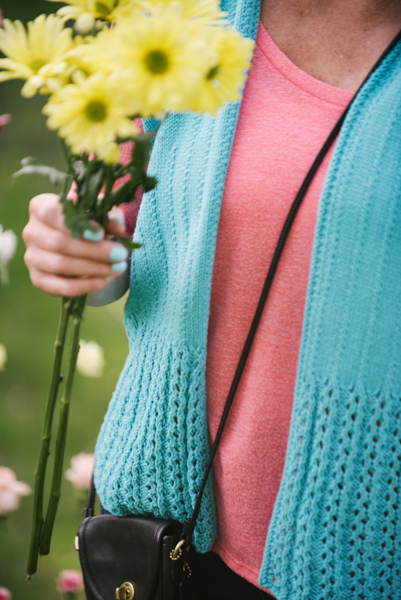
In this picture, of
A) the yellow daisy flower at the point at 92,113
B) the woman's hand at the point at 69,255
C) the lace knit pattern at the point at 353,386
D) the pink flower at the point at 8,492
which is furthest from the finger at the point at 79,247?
the pink flower at the point at 8,492

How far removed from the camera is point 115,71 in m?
0.33

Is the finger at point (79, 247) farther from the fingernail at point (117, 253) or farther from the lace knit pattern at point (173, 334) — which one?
the lace knit pattern at point (173, 334)

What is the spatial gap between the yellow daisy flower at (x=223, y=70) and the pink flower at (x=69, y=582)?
54.8 inches

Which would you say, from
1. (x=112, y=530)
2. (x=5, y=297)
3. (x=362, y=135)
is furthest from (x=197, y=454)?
(x=5, y=297)

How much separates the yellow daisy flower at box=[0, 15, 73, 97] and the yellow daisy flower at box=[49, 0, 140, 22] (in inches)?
0.8

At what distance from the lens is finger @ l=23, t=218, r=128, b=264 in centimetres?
46

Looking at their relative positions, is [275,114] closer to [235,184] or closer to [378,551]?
[235,184]

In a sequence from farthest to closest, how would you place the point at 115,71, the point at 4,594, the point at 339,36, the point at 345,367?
the point at 4,594 → the point at 339,36 → the point at 345,367 → the point at 115,71

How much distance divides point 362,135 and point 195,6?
273 millimetres

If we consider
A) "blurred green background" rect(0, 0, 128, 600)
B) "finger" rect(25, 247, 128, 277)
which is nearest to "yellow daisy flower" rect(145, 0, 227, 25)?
"finger" rect(25, 247, 128, 277)

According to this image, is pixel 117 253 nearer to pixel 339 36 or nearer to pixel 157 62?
pixel 157 62

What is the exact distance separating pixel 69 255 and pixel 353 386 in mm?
344

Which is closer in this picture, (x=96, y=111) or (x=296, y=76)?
(x=96, y=111)

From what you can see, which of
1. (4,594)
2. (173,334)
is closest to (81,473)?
(4,594)
